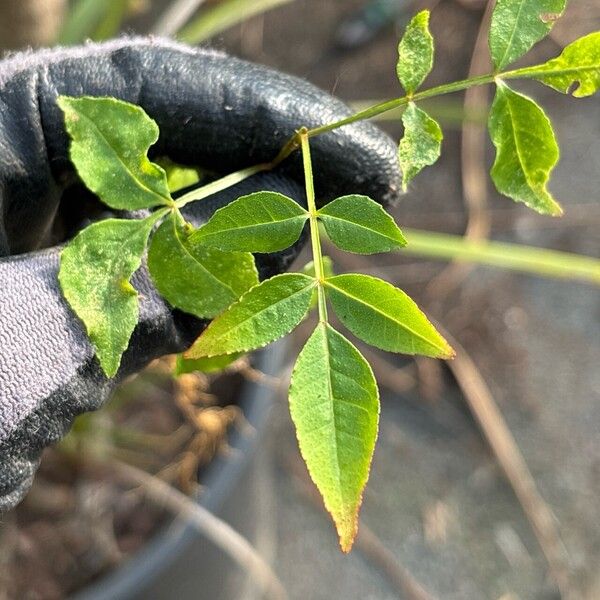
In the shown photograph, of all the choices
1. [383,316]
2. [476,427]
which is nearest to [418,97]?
[383,316]

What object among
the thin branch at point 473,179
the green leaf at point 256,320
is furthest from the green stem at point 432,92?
the thin branch at point 473,179

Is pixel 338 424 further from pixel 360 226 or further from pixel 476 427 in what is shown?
pixel 476 427

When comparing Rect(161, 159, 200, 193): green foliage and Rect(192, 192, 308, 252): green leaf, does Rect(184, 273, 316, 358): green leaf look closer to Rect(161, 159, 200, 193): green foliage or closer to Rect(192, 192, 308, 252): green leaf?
Rect(192, 192, 308, 252): green leaf

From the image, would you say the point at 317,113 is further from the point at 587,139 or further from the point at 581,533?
the point at 587,139

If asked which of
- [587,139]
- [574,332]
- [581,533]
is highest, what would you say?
[587,139]

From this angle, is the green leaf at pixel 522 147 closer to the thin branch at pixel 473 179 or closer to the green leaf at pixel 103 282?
the green leaf at pixel 103 282

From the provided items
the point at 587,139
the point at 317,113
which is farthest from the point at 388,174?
the point at 587,139
